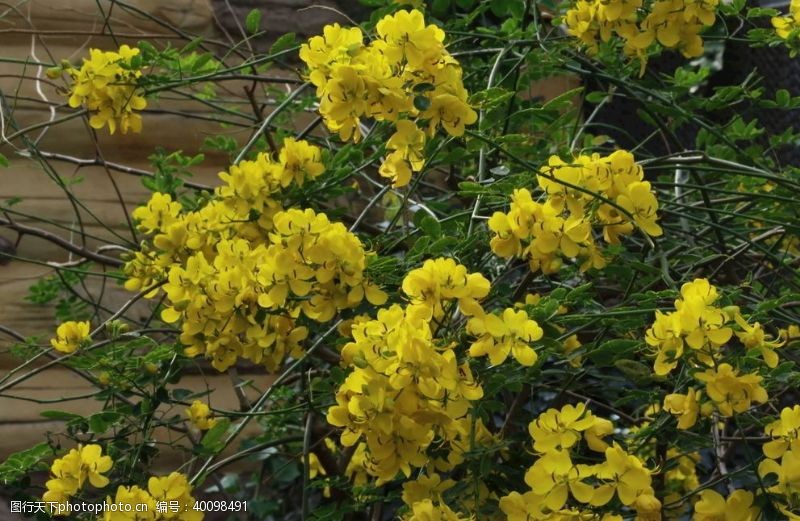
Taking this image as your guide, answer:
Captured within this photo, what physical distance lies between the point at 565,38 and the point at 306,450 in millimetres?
695

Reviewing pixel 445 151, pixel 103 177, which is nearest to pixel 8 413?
pixel 103 177

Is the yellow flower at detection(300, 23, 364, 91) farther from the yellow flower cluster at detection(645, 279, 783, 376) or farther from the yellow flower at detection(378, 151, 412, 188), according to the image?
the yellow flower cluster at detection(645, 279, 783, 376)

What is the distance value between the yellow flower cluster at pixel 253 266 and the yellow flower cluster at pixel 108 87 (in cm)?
13

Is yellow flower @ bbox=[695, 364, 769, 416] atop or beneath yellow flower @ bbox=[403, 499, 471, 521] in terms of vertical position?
atop

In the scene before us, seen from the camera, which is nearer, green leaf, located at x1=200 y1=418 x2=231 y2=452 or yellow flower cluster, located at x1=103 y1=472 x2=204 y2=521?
yellow flower cluster, located at x1=103 y1=472 x2=204 y2=521

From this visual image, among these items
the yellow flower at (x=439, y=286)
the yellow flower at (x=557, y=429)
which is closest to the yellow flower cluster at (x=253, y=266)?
the yellow flower at (x=439, y=286)

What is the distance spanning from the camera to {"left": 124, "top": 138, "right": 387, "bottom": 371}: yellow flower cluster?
1017mm

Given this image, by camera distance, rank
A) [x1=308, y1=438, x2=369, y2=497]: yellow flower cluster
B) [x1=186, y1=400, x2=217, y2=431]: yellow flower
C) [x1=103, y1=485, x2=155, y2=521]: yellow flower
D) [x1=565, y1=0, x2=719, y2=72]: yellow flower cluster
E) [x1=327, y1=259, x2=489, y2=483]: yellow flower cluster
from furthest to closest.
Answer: [x1=186, y1=400, x2=217, y2=431]: yellow flower → [x1=308, y1=438, x2=369, y2=497]: yellow flower cluster → [x1=565, y1=0, x2=719, y2=72]: yellow flower cluster → [x1=103, y1=485, x2=155, y2=521]: yellow flower → [x1=327, y1=259, x2=489, y2=483]: yellow flower cluster

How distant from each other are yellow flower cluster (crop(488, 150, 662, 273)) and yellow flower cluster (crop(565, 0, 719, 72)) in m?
0.30

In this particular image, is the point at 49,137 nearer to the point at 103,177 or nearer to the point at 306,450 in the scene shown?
the point at 103,177

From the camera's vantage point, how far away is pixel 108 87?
1.33 meters

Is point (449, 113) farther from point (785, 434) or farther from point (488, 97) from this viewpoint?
point (785, 434)

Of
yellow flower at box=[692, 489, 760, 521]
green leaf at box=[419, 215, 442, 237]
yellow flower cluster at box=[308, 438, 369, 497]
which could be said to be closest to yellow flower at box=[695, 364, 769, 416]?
yellow flower at box=[692, 489, 760, 521]

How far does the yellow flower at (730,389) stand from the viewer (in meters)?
0.93
